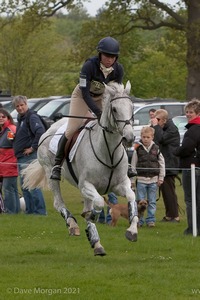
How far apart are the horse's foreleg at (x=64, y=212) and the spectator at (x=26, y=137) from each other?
13.3 feet

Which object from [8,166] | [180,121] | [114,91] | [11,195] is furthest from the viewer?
[180,121]

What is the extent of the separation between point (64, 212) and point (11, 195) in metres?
5.64

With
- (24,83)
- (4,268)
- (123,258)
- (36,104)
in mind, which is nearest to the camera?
(4,268)

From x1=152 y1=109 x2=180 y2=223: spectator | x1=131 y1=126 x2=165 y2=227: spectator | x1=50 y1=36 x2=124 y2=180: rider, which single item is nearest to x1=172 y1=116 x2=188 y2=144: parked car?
x1=152 y1=109 x2=180 y2=223: spectator

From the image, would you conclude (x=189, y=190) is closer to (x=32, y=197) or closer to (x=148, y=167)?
(x=148, y=167)

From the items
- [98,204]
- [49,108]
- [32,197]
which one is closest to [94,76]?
[98,204]

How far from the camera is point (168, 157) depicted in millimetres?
19422

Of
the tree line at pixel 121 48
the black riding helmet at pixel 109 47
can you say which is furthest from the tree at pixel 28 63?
the black riding helmet at pixel 109 47

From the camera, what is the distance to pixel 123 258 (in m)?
13.2

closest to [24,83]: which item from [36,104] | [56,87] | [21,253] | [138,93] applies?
[56,87]

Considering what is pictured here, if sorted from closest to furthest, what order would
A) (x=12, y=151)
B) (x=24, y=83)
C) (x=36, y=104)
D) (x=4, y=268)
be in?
(x=4, y=268)
(x=12, y=151)
(x=36, y=104)
(x=24, y=83)

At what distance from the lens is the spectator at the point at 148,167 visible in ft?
58.2

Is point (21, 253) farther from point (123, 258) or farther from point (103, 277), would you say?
point (103, 277)

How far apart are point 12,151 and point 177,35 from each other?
26.7m
